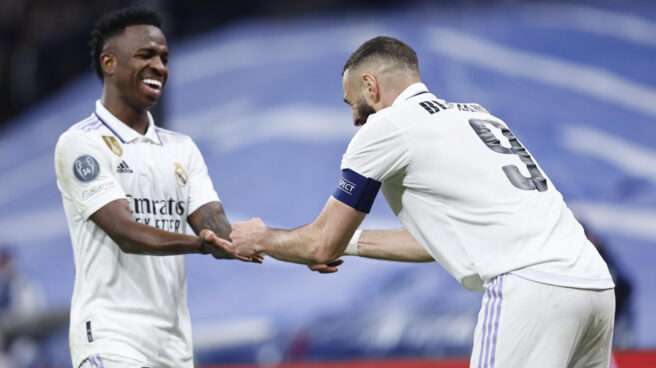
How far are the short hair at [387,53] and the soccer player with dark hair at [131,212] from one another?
0.98m

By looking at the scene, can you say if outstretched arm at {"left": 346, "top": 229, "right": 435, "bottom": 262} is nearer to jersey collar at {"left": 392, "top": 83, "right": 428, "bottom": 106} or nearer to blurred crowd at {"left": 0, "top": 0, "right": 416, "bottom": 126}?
jersey collar at {"left": 392, "top": 83, "right": 428, "bottom": 106}

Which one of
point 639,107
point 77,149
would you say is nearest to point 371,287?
point 639,107

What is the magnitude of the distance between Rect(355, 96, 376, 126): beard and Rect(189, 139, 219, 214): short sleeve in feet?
2.69

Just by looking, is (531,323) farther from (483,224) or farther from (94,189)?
(94,189)

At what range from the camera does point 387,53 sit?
10.9ft

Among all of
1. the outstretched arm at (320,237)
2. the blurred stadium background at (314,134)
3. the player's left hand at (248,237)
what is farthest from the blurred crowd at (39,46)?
the outstretched arm at (320,237)

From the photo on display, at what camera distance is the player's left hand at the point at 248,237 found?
11.1 ft

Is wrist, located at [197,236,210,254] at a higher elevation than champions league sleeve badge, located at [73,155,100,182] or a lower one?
lower

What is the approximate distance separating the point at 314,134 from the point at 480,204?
835cm

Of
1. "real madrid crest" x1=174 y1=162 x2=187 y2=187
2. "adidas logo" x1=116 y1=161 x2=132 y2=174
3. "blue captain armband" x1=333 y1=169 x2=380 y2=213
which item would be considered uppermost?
"adidas logo" x1=116 y1=161 x2=132 y2=174

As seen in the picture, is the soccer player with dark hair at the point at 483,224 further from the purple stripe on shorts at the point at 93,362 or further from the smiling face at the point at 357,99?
the purple stripe on shorts at the point at 93,362

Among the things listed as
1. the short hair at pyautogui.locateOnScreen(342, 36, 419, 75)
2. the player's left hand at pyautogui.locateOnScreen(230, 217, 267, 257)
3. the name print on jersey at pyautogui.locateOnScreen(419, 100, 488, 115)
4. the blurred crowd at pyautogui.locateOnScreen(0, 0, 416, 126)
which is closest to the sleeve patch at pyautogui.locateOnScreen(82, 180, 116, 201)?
the player's left hand at pyautogui.locateOnScreen(230, 217, 267, 257)

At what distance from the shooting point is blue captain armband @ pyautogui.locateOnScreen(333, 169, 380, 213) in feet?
9.93

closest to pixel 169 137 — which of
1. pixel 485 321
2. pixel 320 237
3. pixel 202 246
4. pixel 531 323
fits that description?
pixel 202 246
